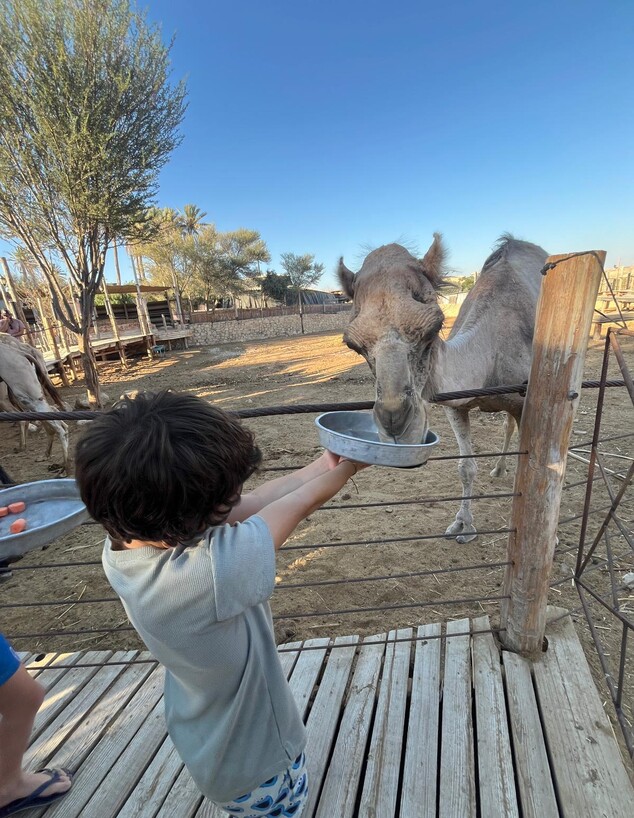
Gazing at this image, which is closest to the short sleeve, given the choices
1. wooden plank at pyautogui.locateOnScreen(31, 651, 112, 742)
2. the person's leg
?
the person's leg

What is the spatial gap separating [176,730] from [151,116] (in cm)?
1196

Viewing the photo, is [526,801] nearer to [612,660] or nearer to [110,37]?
[612,660]

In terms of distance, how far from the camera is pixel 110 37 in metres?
8.65

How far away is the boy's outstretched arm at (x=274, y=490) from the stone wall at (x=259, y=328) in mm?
23721

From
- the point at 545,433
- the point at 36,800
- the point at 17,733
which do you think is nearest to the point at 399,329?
the point at 545,433

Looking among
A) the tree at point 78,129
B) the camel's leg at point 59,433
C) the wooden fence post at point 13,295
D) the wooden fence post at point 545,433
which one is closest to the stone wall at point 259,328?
the wooden fence post at point 13,295

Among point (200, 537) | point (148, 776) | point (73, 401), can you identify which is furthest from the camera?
point (73, 401)

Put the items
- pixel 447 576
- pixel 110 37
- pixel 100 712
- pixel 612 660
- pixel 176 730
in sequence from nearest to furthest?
1. pixel 176 730
2. pixel 100 712
3. pixel 612 660
4. pixel 447 576
5. pixel 110 37

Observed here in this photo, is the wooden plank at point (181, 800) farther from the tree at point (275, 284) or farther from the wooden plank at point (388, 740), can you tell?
the tree at point (275, 284)

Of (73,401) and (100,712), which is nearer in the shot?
(100,712)

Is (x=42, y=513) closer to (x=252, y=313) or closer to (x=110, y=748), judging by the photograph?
(x=110, y=748)

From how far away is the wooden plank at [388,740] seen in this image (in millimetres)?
1579

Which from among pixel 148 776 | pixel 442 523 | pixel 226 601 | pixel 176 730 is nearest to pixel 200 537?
pixel 226 601

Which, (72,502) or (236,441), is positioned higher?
(236,441)
